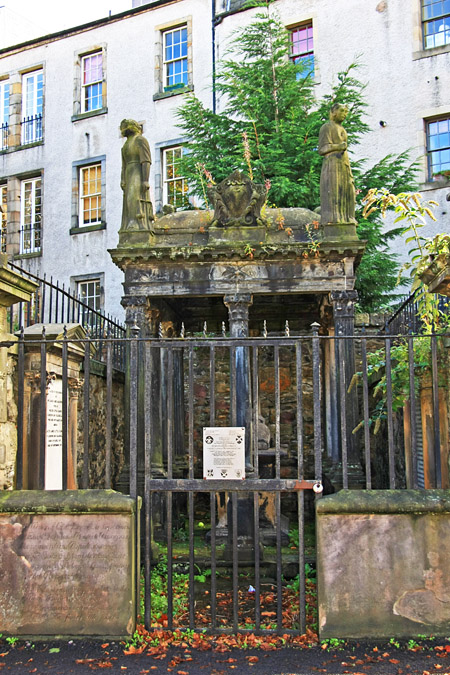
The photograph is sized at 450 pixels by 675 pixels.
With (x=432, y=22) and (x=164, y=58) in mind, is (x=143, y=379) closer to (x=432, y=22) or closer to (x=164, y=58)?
(x=432, y=22)

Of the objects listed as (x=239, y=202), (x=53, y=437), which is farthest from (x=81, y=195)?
(x=53, y=437)

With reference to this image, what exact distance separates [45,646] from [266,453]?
4442 mm

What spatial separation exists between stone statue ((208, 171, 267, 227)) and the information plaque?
163 inches

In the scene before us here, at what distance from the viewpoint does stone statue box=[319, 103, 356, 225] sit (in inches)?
332

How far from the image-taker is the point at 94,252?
1922 centimetres

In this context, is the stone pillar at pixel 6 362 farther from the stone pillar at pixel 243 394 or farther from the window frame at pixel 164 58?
the window frame at pixel 164 58

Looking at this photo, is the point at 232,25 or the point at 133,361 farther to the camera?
the point at 232,25

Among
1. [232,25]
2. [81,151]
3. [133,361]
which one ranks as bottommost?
[133,361]

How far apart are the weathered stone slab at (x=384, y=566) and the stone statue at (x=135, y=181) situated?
524 centimetres

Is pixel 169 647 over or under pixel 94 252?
under

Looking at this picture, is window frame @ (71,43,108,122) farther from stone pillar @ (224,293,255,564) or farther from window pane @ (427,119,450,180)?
stone pillar @ (224,293,255,564)

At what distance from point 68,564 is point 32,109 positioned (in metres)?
19.6

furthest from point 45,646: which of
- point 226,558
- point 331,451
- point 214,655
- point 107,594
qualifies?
point 331,451

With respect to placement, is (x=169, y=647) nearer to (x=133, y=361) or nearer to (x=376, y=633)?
(x=376, y=633)
